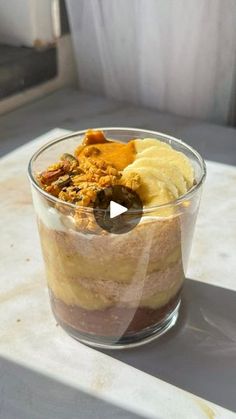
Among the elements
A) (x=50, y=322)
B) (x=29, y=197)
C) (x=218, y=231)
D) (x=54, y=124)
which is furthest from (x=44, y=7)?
(x=50, y=322)

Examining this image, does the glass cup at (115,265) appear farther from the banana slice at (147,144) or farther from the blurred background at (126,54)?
the blurred background at (126,54)

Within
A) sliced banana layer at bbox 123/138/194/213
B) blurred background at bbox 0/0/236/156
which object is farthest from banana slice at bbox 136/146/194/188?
blurred background at bbox 0/0/236/156

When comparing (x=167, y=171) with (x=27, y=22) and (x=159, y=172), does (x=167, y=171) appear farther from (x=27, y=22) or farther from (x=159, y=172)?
(x=27, y=22)

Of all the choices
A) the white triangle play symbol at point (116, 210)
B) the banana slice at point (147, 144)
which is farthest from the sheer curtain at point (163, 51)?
the white triangle play symbol at point (116, 210)

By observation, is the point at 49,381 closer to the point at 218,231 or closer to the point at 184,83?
the point at 218,231

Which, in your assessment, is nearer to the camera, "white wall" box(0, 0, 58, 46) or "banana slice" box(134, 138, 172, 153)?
"banana slice" box(134, 138, 172, 153)
